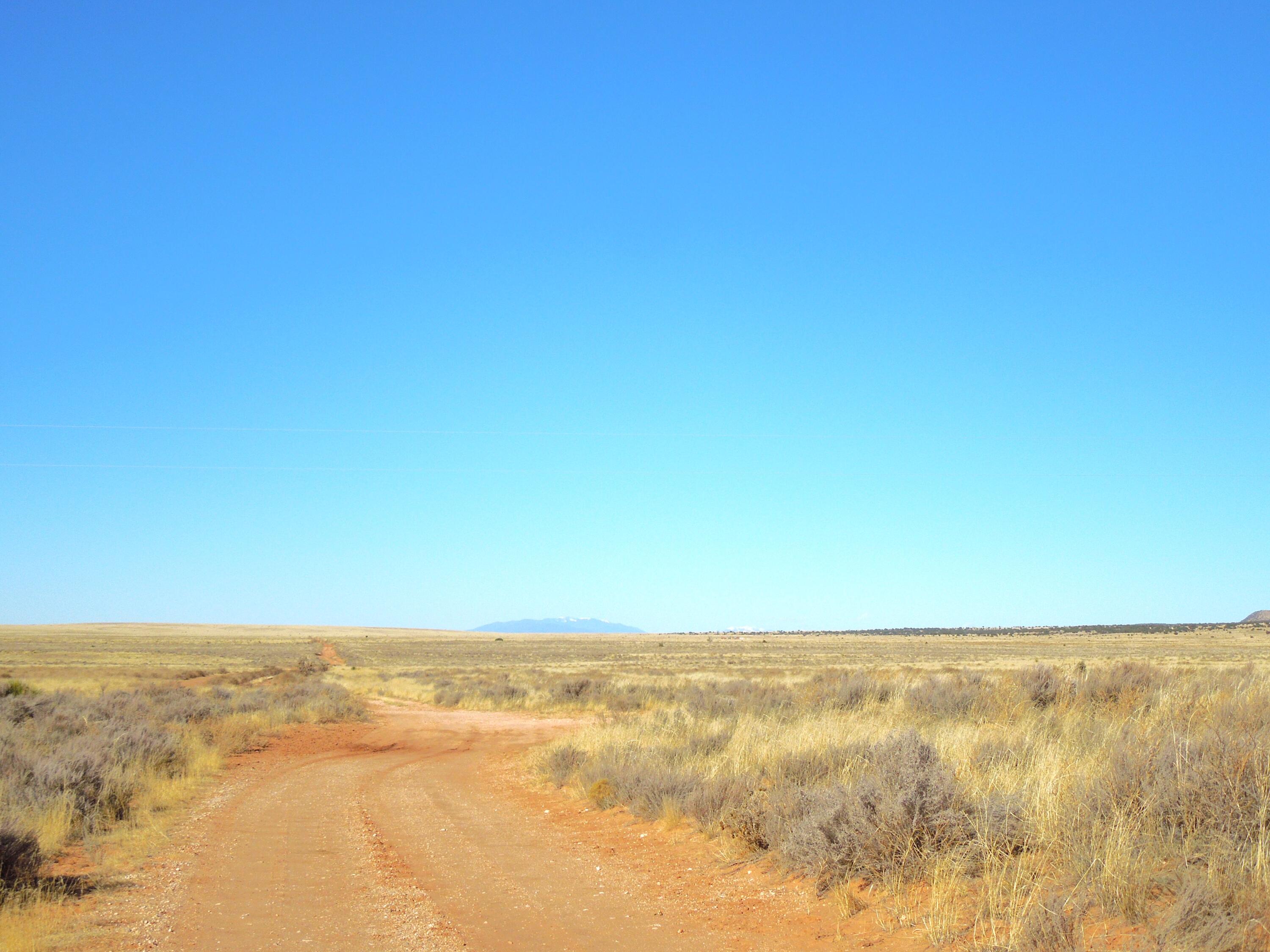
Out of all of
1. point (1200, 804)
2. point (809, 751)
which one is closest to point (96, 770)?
point (809, 751)

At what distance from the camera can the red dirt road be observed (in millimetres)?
6836

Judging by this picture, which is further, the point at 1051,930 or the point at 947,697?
the point at 947,697

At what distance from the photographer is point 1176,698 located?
11.9 metres

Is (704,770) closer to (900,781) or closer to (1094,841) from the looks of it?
(900,781)

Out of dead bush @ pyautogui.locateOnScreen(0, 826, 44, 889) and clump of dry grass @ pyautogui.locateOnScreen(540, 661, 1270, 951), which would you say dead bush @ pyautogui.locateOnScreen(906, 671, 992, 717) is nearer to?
clump of dry grass @ pyautogui.locateOnScreen(540, 661, 1270, 951)

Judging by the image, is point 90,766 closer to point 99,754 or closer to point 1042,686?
point 99,754

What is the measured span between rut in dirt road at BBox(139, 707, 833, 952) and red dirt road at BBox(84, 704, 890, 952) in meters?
0.02

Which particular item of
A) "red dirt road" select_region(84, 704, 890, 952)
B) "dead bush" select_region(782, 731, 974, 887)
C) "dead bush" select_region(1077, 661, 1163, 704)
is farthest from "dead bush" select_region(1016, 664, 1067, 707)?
"dead bush" select_region(782, 731, 974, 887)

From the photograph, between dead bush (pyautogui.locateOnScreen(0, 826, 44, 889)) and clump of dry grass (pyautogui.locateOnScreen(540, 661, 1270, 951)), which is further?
dead bush (pyautogui.locateOnScreen(0, 826, 44, 889))

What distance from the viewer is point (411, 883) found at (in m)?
8.45

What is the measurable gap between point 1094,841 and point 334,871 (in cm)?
715

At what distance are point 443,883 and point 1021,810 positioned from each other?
17.8 feet

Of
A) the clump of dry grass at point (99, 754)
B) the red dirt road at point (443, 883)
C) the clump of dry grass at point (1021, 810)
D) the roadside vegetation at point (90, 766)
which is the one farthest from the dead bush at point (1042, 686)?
the clump of dry grass at point (99, 754)

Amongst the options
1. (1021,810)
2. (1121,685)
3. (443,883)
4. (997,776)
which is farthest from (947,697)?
(443,883)
